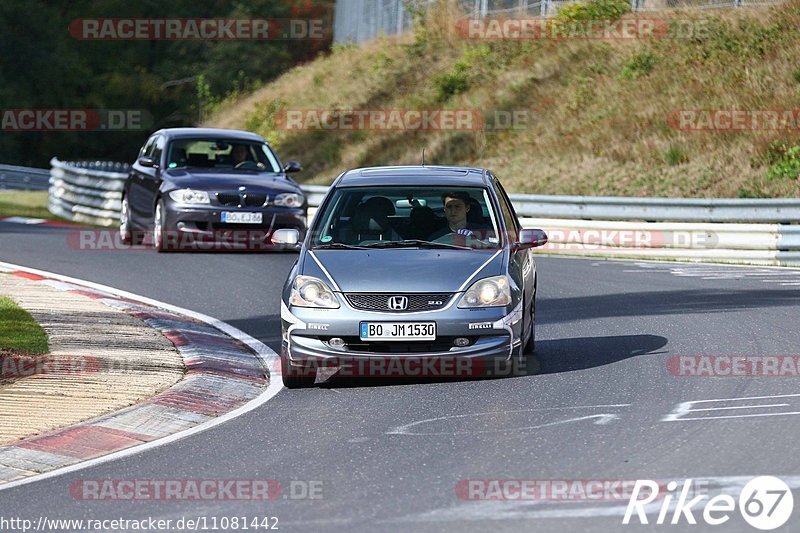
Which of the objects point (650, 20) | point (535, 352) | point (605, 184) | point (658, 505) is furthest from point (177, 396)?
point (650, 20)

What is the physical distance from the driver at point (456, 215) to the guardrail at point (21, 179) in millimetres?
39501

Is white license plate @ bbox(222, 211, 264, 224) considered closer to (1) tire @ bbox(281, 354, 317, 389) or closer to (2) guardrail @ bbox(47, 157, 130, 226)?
(2) guardrail @ bbox(47, 157, 130, 226)

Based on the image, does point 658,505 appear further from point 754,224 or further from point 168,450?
point 754,224

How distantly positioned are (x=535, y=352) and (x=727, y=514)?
5.64 m

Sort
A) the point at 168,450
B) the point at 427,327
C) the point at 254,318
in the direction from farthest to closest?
the point at 254,318 < the point at 427,327 < the point at 168,450

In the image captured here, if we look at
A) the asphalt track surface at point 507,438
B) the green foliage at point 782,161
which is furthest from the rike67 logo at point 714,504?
the green foliage at point 782,161

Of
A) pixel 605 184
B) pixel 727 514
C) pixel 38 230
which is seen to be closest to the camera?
pixel 727 514

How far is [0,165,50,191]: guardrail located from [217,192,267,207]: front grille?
3023cm

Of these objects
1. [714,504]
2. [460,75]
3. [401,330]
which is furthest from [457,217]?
[460,75]

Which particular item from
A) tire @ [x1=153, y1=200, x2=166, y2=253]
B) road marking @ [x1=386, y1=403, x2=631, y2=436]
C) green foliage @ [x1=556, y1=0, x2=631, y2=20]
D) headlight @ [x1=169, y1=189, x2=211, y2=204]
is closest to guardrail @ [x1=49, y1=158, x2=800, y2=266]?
tire @ [x1=153, y1=200, x2=166, y2=253]

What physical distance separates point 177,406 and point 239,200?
10.8 metres

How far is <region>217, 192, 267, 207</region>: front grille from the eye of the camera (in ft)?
67.1

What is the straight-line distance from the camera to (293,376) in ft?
35.1

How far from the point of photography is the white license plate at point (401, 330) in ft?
34.0
